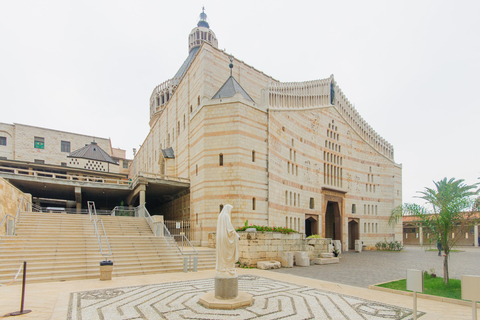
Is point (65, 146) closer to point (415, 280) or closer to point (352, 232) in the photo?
point (352, 232)

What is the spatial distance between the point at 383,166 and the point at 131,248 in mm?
33008

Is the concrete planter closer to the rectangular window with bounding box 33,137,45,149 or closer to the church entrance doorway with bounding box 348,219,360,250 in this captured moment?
the church entrance doorway with bounding box 348,219,360,250

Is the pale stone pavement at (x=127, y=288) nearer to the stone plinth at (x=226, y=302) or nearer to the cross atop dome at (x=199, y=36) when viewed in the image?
the stone plinth at (x=226, y=302)

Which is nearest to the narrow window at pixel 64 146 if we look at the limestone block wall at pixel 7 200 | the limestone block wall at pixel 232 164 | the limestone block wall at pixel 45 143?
the limestone block wall at pixel 45 143

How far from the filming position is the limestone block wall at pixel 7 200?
1613 centimetres

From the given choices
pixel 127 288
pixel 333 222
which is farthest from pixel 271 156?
pixel 333 222

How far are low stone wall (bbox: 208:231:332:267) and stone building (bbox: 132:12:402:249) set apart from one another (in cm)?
334

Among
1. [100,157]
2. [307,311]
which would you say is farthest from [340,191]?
[100,157]

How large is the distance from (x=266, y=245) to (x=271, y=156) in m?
8.19

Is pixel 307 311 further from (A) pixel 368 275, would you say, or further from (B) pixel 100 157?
(B) pixel 100 157

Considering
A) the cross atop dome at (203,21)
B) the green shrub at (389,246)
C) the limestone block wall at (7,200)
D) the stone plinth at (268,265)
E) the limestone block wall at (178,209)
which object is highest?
the cross atop dome at (203,21)

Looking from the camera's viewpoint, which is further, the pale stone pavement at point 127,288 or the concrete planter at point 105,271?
the concrete planter at point 105,271

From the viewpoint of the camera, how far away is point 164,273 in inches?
584

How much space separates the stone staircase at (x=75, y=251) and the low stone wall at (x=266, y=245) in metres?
1.95
